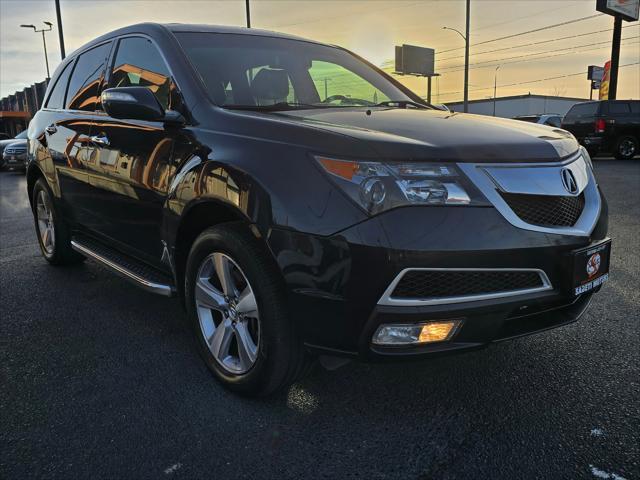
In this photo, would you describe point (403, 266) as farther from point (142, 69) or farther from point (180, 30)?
point (142, 69)

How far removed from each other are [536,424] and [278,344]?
1130 millimetres

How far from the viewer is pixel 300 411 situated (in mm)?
2441

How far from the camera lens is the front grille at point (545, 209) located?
2.11 meters

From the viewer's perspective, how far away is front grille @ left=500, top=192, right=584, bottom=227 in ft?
6.92

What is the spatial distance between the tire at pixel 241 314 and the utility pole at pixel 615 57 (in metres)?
24.5

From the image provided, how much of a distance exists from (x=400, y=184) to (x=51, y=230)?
387 cm

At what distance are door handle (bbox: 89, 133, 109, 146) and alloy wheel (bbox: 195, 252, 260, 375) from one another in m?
1.31

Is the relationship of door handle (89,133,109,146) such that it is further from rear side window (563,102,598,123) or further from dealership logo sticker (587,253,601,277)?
rear side window (563,102,598,123)

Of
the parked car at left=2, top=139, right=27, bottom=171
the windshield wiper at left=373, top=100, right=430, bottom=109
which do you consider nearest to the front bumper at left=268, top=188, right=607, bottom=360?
the windshield wiper at left=373, top=100, right=430, bottom=109

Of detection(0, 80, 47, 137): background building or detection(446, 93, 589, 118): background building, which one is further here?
detection(446, 93, 589, 118): background building

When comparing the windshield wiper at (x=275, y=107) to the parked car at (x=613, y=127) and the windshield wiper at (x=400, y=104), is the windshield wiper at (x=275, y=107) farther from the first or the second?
the parked car at (x=613, y=127)

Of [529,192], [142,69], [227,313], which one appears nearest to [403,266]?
[529,192]

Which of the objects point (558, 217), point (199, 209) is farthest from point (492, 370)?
point (199, 209)

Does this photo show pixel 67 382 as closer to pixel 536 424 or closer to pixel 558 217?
pixel 536 424
